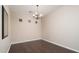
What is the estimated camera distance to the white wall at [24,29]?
488 centimetres

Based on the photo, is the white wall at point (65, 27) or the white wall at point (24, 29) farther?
the white wall at point (24, 29)

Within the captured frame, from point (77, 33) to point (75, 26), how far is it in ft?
1.17

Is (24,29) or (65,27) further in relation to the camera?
(24,29)

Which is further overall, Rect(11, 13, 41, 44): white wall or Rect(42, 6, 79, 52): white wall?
Rect(11, 13, 41, 44): white wall

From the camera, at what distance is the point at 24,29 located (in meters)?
5.39

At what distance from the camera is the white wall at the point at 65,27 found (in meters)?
3.27

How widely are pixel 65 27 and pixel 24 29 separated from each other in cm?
316

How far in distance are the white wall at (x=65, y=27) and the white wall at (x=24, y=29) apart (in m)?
1.64

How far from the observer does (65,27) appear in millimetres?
3832

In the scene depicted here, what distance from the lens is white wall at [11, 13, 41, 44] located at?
488 centimetres

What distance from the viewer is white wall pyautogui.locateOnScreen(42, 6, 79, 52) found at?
3273 millimetres

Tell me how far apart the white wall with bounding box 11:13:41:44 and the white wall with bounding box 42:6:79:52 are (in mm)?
1644
